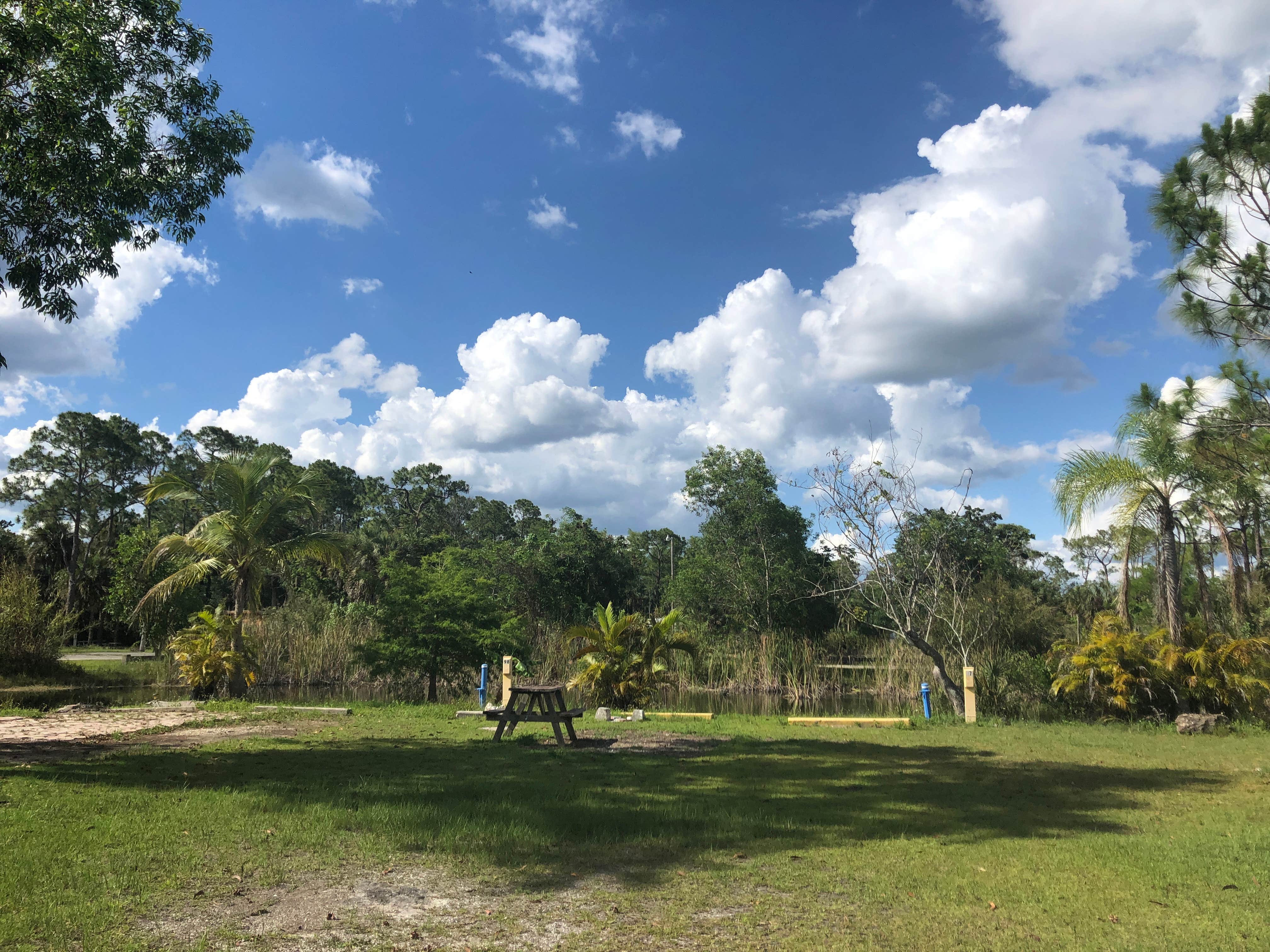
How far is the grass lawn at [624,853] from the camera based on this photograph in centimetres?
420

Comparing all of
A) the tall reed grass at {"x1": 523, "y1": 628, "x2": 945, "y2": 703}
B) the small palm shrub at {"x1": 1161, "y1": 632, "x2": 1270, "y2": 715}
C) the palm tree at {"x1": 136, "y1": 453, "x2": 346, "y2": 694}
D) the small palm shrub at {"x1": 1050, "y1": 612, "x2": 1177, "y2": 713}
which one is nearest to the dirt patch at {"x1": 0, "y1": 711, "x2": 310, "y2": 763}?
the palm tree at {"x1": 136, "y1": 453, "x2": 346, "y2": 694}

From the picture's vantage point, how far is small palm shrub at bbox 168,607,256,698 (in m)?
17.0

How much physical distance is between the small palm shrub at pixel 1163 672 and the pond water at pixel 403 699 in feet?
12.9

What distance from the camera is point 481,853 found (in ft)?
18.1

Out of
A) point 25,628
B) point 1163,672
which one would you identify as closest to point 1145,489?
point 1163,672

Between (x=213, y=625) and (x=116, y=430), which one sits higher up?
(x=116, y=430)

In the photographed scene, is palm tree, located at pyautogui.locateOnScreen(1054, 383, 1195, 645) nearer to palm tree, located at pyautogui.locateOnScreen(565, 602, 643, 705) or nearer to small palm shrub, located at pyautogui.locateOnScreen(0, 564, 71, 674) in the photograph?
palm tree, located at pyautogui.locateOnScreen(565, 602, 643, 705)

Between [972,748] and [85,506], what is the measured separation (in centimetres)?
5437

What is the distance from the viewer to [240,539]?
57.9 feet

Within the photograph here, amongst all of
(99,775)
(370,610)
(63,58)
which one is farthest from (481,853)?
(370,610)

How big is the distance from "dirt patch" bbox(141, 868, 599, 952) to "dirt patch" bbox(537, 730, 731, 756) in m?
5.76

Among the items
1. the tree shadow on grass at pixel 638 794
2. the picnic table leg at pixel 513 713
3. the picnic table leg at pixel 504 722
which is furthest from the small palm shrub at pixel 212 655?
the picnic table leg at pixel 504 722

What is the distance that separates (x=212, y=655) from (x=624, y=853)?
14.4 meters

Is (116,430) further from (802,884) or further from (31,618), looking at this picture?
(802,884)
